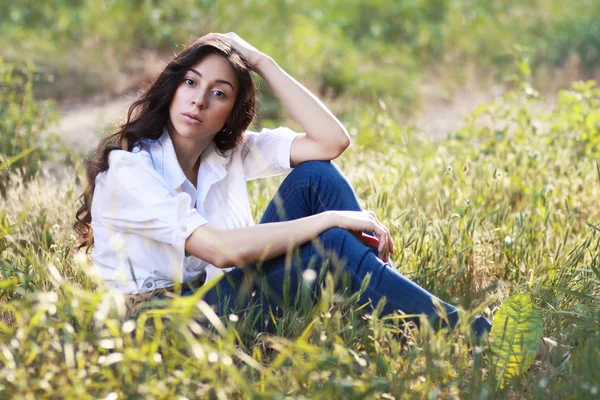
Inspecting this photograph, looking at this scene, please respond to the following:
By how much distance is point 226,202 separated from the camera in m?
3.18

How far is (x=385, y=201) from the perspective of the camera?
3574mm

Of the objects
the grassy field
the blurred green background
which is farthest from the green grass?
the blurred green background

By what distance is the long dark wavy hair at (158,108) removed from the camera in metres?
2.92

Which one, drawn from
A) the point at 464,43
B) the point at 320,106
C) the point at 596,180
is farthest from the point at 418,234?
the point at 464,43

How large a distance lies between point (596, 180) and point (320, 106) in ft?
5.59

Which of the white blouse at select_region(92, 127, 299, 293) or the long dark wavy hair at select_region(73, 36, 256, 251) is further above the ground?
the long dark wavy hair at select_region(73, 36, 256, 251)

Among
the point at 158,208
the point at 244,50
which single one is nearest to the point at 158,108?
the point at 244,50

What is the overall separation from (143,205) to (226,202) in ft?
1.85

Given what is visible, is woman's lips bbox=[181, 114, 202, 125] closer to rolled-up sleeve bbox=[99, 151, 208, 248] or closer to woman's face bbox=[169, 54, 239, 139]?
woman's face bbox=[169, 54, 239, 139]

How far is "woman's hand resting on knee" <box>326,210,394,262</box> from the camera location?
2.79m

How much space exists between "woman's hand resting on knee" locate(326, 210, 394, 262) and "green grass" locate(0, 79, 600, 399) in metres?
0.25

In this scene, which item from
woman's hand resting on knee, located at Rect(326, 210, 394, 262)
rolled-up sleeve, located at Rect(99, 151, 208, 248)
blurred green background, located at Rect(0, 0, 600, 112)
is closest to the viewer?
rolled-up sleeve, located at Rect(99, 151, 208, 248)

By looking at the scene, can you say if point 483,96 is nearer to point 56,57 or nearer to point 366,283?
point 56,57

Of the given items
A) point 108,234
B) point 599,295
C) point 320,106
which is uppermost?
point 320,106
